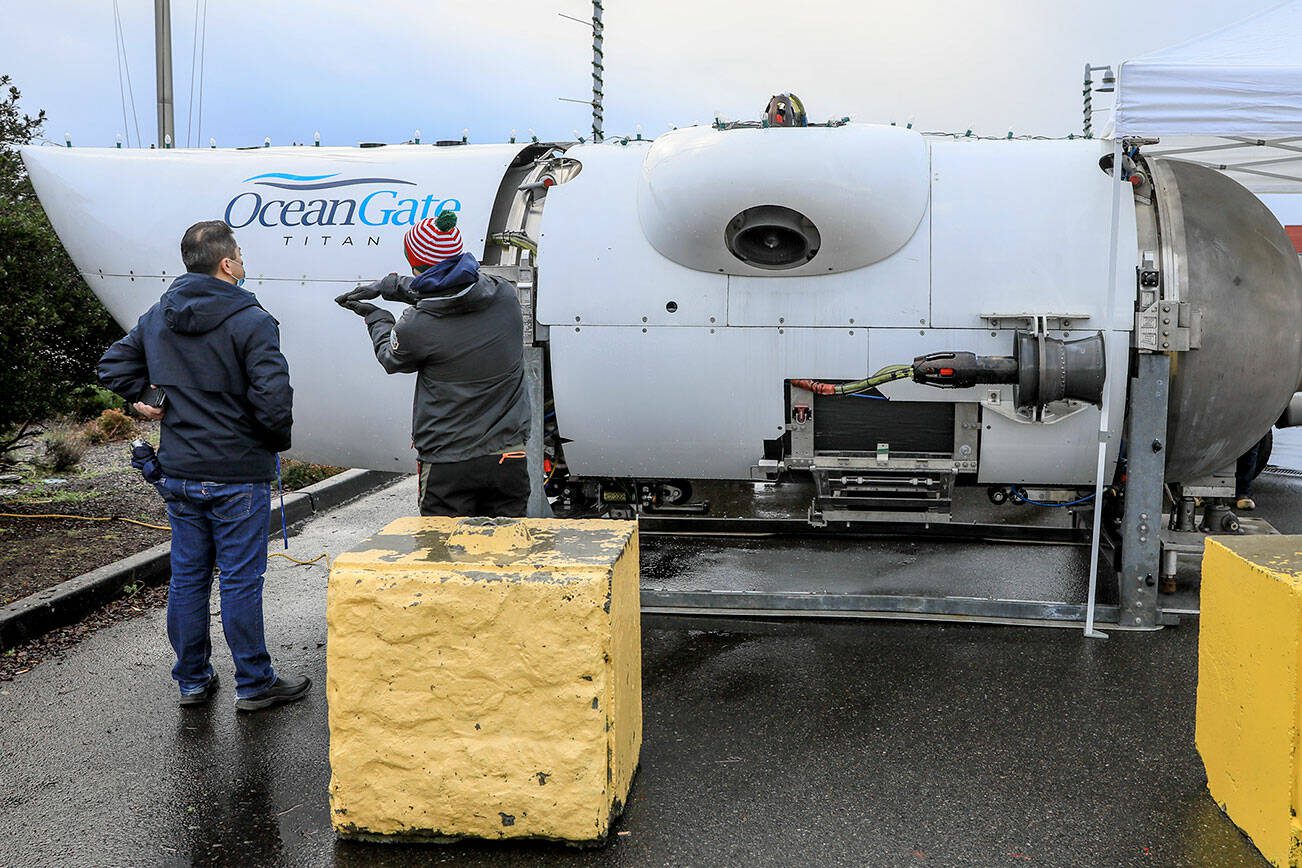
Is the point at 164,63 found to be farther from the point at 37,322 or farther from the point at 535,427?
the point at 535,427

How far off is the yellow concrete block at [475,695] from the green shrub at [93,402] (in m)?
5.06

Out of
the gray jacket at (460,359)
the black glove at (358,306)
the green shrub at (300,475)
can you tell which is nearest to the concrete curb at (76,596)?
the black glove at (358,306)

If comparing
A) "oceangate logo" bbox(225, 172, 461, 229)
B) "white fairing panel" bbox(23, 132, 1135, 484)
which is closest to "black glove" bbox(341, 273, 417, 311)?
"white fairing panel" bbox(23, 132, 1135, 484)

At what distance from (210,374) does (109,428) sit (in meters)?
6.90

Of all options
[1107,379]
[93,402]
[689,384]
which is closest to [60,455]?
[93,402]

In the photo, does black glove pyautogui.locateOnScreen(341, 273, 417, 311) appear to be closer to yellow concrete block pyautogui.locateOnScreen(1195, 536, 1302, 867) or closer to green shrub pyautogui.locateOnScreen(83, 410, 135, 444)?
yellow concrete block pyautogui.locateOnScreen(1195, 536, 1302, 867)

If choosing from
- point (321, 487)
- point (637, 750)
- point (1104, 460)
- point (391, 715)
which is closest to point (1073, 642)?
point (1104, 460)

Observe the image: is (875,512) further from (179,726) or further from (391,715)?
(179,726)

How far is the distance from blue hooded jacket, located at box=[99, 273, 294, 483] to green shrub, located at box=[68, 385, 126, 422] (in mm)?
3673

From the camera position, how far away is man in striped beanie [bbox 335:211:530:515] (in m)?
3.64

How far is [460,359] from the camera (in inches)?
146

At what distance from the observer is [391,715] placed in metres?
2.90

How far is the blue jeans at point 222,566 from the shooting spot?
381 cm

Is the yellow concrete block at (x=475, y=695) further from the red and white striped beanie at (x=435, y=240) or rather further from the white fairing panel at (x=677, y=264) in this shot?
the white fairing panel at (x=677, y=264)
